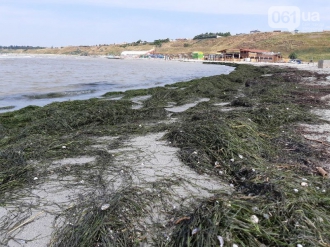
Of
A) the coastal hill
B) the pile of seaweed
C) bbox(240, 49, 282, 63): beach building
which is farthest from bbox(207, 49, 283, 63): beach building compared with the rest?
the pile of seaweed

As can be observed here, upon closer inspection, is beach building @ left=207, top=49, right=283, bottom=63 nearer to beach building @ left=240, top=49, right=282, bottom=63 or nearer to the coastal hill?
beach building @ left=240, top=49, right=282, bottom=63

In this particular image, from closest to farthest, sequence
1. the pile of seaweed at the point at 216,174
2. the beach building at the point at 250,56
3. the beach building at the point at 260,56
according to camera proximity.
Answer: the pile of seaweed at the point at 216,174
the beach building at the point at 260,56
the beach building at the point at 250,56

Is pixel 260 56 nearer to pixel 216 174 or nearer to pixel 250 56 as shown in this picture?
pixel 250 56

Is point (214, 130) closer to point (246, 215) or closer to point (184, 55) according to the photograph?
point (246, 215)

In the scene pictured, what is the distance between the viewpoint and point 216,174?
4199mm

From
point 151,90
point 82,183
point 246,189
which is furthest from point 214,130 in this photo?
point 151,90

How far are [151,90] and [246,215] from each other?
12958 mm

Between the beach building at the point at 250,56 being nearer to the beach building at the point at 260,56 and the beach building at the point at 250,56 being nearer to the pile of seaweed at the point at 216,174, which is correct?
the beach building at the point at 260,56

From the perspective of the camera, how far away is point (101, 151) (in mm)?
5180

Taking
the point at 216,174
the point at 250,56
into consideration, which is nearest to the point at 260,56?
the point at 250,56

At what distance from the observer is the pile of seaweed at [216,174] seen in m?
2.66

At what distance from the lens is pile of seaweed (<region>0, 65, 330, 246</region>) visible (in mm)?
2660

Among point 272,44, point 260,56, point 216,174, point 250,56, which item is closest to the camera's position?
point 216,174

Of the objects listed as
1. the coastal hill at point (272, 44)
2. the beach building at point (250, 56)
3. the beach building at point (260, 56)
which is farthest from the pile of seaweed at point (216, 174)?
the coastal hill at point (272, 44)
